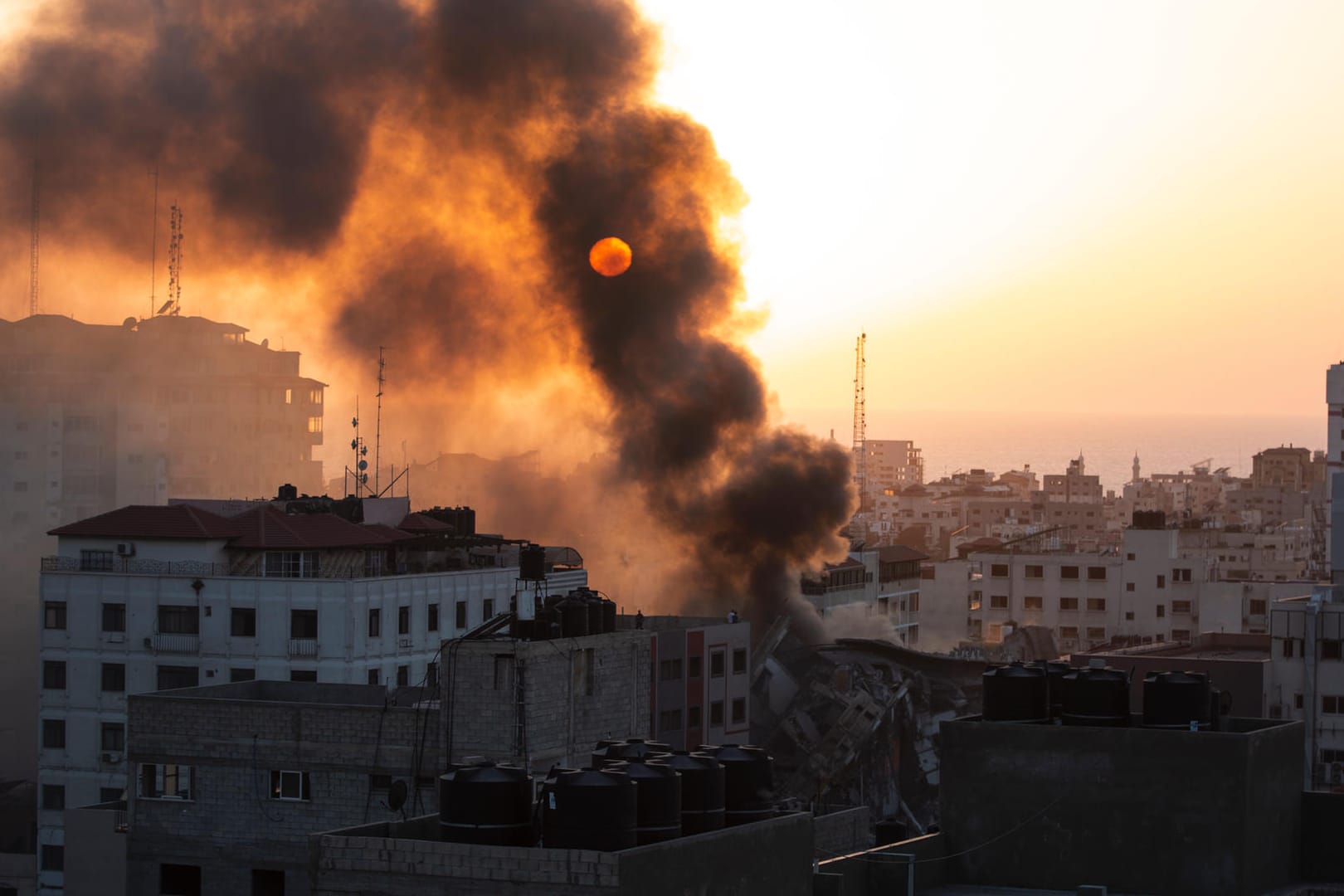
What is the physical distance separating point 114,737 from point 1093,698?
4200cm

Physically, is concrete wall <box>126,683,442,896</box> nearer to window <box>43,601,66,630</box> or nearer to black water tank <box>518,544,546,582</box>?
black water tank <box>518,544,546,582</box>

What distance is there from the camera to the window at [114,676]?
215ft

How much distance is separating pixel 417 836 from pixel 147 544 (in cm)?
4325

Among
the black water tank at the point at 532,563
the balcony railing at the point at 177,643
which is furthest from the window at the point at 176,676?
the black water tank at the point at 532,563

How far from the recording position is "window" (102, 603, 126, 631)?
65750mm

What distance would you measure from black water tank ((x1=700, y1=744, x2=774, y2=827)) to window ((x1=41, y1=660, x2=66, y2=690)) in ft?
141

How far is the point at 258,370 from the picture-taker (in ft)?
497

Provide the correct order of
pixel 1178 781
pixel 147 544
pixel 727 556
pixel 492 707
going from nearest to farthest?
pixel 1178 781 < pixel 492 707 < pixel 147 544 < pixel 727 556

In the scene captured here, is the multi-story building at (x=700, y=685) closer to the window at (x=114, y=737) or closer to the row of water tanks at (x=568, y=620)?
the window at (x=114, y=737)

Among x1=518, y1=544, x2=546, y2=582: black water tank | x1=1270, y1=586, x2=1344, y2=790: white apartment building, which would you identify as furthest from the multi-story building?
x1=518, y1=544, x2=546, y2=582: black water tank

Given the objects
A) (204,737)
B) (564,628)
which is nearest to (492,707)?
(564,628)

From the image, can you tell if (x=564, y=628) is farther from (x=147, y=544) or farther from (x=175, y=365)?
(x=175, y=365)

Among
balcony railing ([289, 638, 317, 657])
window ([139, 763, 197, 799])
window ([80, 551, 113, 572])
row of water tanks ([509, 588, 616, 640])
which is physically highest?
window ([80, 551, 113, 572])

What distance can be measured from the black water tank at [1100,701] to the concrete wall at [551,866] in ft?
15.0
